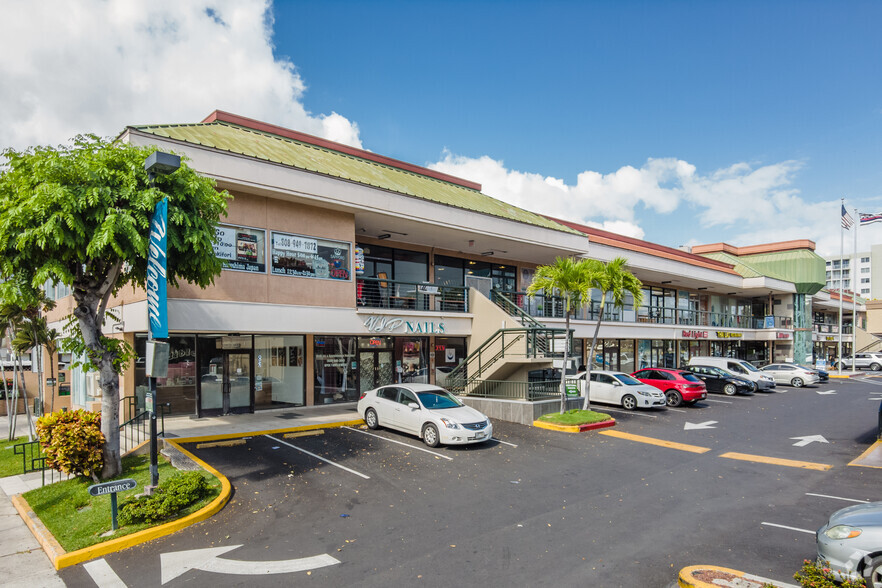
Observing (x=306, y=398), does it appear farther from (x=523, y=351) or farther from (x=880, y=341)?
(x=880, y=341)

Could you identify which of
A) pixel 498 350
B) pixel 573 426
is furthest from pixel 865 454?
pixel 498 350

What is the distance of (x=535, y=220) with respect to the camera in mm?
26734

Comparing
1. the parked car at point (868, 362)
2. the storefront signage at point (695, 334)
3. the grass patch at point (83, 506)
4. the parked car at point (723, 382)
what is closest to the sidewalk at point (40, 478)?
the grass patch at point (83, 506)

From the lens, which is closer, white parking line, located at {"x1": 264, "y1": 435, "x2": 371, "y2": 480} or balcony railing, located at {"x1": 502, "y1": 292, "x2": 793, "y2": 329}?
white parking line, located at {"x1": 264, "y1": 435, "x2": 371, "y2": 480}

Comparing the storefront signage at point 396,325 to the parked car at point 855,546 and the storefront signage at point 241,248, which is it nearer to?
the storefront signage at point 241,248

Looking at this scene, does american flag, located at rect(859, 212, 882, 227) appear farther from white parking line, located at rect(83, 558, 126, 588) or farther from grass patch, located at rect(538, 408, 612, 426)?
white parking line, located at rect(83, 558, 126, 588)

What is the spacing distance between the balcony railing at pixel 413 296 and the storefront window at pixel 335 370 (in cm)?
205

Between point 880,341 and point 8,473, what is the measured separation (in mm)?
85250

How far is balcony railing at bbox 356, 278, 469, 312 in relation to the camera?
20.7 metres

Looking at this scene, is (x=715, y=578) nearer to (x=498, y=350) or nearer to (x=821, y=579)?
(x=821, y=579)

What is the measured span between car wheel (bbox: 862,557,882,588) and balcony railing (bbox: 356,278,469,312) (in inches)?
631

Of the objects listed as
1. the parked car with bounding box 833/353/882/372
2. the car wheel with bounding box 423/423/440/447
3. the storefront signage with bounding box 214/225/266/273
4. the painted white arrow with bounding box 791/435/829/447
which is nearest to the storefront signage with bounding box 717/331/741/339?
the parked car with bounding box 833/353/882/372

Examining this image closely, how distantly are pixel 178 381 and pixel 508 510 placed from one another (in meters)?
12.9

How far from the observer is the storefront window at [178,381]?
17.0 meters
